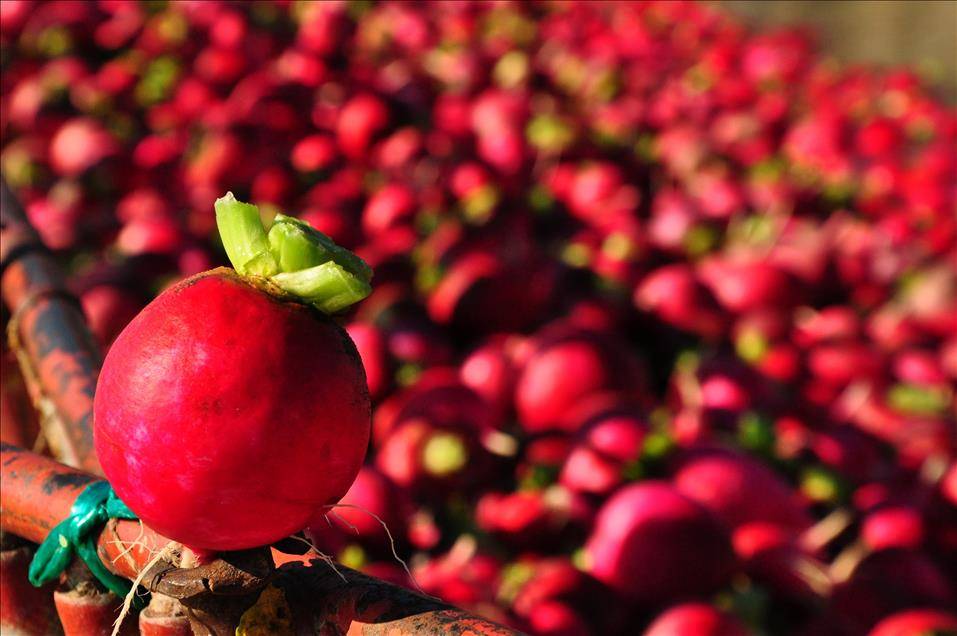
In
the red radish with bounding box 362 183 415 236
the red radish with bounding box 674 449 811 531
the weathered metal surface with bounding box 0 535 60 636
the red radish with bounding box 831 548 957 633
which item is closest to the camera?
the weathered metal surface with bounding box 0 535 60 636

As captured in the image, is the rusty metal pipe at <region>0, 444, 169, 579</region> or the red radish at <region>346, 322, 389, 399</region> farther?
the red radish at <region>346, 322, 389, 399</region>

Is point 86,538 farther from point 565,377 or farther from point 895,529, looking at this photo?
point 895,529

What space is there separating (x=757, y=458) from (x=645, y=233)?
0.82 m

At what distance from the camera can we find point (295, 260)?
1.64ft

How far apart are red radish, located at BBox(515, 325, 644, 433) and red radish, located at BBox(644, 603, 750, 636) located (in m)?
0.46

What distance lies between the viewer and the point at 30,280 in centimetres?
98

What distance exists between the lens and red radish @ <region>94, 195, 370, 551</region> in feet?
1.57

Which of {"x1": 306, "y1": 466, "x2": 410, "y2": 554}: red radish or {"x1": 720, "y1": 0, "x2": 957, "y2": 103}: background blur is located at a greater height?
{"x1": 306, "y1": 466, "x2": 410, "y2": 554}: red radish

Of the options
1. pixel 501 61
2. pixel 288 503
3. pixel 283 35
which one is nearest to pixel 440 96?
pixel 501 61

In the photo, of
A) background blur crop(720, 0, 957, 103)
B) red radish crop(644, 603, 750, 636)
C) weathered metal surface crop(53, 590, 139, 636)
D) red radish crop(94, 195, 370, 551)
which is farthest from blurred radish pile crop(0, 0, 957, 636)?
background blur crop(720, 0, 957, 103)

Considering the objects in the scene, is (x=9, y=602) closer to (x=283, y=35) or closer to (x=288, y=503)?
(x=288, y=503)

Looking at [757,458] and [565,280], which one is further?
[565,280]

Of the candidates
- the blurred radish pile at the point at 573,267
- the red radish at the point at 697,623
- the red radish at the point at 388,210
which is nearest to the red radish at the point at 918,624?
the blurred radish pile at the point at 573,267

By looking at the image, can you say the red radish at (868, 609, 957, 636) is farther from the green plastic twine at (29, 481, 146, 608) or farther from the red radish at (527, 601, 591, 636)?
the green plastic twine at (29, 481, 146, 608)
